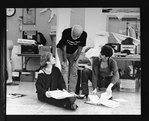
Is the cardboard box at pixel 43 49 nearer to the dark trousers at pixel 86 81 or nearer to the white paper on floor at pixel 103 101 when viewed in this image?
the dark trousers at pixel 86 81

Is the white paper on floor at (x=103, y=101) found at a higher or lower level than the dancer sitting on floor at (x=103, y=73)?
lower

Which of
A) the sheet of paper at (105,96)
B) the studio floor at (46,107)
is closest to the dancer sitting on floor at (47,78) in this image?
the studio floor at (46,107)

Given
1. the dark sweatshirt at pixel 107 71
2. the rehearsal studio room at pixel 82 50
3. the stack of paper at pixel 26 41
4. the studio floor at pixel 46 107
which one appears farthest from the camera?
the dark sweatshirt at pixel 107 71

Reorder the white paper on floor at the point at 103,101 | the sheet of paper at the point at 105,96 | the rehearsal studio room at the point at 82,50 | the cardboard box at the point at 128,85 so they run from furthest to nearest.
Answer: the cardboard box at the point at 128,85 → the sheet of paper at the point at 105,96 → the white paper on floor at the point at 103,101 → the rehearsal studio room at the point at 82,50

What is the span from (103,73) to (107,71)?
64mm

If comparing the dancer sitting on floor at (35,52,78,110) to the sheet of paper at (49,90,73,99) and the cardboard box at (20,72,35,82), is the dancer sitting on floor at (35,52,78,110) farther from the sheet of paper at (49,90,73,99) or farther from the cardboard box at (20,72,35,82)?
the cardboard box at (20,72,35,82)

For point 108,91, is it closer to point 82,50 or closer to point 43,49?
point 82,50

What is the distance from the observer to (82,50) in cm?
278

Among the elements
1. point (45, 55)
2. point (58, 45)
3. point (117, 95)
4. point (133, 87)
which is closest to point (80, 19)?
point (58, 45)

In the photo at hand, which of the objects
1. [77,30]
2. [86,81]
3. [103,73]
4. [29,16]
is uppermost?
[29,16]

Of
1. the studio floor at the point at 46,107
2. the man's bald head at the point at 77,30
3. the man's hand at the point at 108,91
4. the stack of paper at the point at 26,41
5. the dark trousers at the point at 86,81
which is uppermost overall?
the man's bald head at the point at 77,30

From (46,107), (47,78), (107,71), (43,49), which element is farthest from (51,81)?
(107,71)

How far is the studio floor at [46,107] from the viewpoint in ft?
8.07
